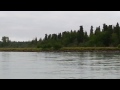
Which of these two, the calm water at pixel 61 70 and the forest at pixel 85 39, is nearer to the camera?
the calm water at pixel 61 70

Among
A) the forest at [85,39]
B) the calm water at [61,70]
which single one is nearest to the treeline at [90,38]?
the forest at [85,39]

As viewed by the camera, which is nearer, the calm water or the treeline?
the calm water

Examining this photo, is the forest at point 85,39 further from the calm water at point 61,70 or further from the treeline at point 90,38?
the calm water at point 61,70

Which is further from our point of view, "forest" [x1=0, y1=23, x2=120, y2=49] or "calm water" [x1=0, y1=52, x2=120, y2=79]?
"forest" [x1=0, y1=23, x2=120, y2=49]

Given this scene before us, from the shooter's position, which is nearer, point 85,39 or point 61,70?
point 61,70

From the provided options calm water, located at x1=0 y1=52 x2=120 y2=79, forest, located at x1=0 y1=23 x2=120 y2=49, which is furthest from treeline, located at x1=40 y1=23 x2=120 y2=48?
calm water, located at x1=0 y1=52 x2=120 y2=79

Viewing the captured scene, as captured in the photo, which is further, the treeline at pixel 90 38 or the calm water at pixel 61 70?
the treeline at pixel 90 38

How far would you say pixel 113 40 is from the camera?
59.3m

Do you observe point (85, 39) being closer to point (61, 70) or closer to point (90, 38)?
point (90, 38)

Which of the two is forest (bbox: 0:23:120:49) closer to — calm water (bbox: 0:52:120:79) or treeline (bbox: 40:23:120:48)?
treeline (bbox: 40:23:120:48)

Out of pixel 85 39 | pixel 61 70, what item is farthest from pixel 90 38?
pixel 61 70
